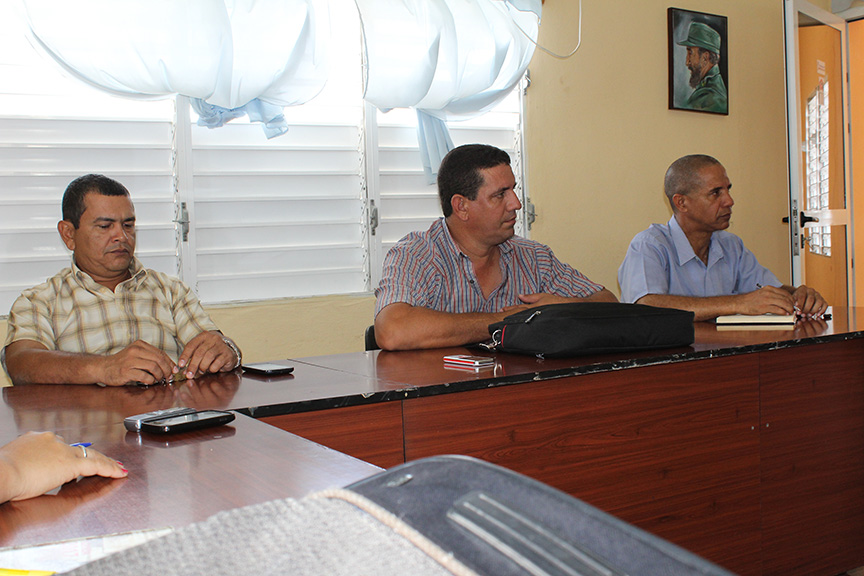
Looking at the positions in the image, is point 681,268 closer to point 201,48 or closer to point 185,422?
point 201,48

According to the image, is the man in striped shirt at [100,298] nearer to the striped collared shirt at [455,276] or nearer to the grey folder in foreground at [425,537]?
the striped collared shirt at [455,276]

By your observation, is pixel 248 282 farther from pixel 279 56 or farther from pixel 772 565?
pixel 772 565

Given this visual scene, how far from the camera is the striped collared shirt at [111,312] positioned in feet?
7.89

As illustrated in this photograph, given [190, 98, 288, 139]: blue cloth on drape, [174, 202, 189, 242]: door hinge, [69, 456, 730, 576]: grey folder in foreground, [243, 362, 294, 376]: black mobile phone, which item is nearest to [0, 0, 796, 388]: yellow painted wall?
[174, 202, 189, 242]: door hinge

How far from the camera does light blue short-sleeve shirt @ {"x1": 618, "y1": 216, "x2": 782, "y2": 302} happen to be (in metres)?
3.03

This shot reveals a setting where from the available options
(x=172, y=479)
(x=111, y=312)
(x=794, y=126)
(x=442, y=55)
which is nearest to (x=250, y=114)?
(x=442, y=55)

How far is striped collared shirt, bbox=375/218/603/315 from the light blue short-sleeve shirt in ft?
0.89

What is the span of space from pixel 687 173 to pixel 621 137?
1143mm

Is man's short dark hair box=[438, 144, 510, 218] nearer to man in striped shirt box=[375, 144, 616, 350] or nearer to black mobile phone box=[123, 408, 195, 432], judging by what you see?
man in striped shirt box=[375, 144, 616, 350]

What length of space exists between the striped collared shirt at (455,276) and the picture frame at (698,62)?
2.01 metres

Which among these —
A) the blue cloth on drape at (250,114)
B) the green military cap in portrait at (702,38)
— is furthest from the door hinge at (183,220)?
the green military cap in portrait at (702,38)

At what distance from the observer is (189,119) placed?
3318 millimetres

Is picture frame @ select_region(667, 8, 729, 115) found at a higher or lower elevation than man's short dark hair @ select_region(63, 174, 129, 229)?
higher

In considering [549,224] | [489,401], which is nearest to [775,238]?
[549,224]
